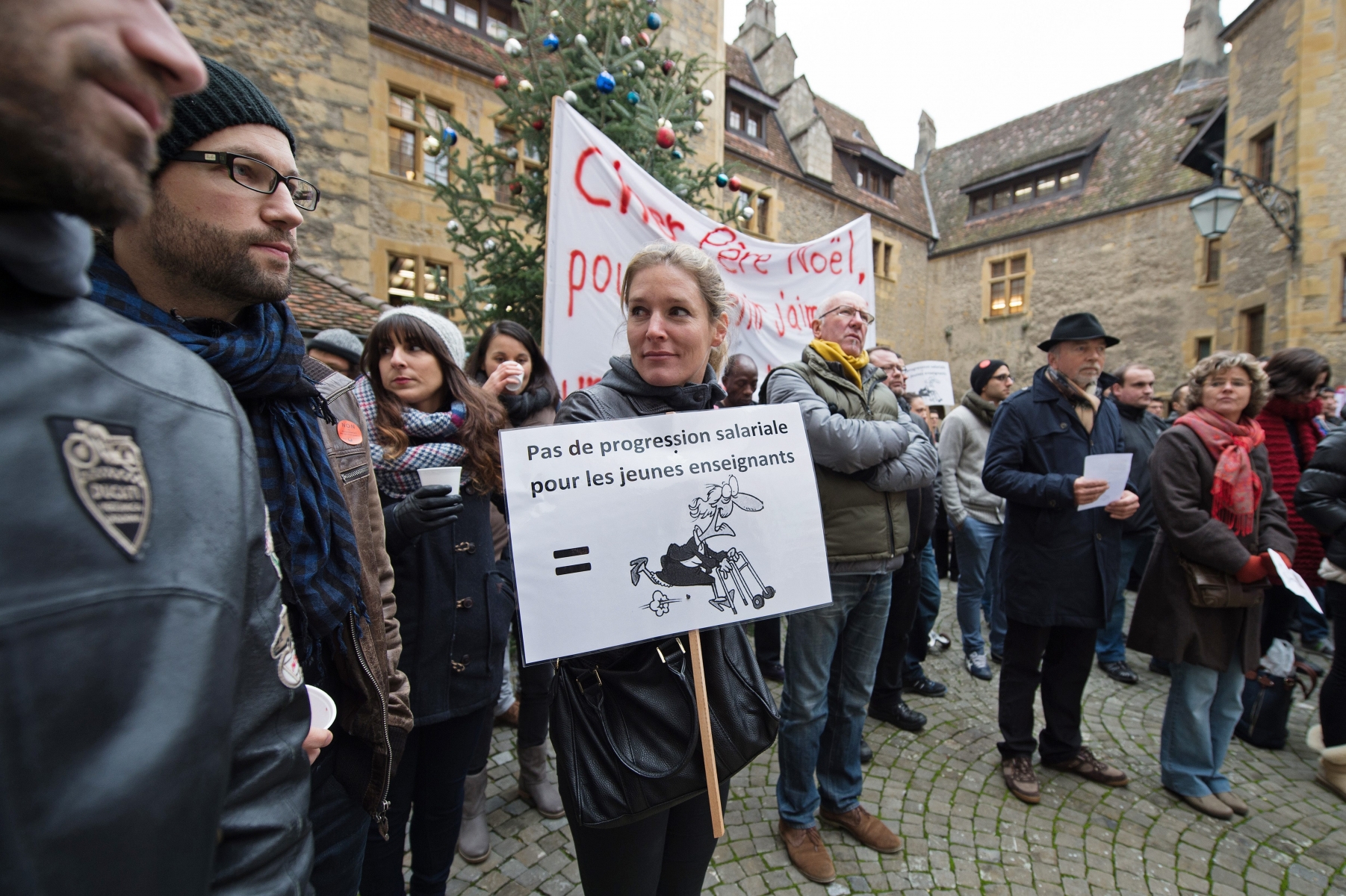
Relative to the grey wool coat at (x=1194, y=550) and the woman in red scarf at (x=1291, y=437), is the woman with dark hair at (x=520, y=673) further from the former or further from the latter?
the woman in red scarf at (x=1291, y=437)

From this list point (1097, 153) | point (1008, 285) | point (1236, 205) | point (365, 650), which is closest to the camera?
point (365, 650)

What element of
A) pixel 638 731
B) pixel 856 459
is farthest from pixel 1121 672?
pixel 638 731

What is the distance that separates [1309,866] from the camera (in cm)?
253

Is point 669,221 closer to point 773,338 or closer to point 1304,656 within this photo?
point 773,338

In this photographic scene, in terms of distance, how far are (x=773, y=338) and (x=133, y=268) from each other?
170 inches

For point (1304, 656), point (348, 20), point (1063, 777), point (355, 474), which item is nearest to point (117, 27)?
point (355, 474)

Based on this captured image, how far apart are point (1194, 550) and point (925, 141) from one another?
27479mm

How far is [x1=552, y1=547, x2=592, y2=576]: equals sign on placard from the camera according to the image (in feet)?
4.50

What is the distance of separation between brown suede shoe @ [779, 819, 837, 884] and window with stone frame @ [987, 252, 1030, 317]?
2154 centimetres

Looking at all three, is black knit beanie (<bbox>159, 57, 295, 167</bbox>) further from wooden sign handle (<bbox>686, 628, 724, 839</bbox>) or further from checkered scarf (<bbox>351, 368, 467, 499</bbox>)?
wooden sign handle (<bbox>686, 628, 724, 839</bbox>)

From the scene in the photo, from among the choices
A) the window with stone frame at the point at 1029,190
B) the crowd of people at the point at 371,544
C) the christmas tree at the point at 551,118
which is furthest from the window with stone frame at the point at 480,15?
the window with stone frame at the point at 1029,190

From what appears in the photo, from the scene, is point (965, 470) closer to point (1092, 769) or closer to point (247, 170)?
point (1092, 769)

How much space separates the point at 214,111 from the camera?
107 cm

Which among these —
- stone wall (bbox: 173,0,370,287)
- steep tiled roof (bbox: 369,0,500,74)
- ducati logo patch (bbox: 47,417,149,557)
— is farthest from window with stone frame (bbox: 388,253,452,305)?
ducati logo patch (bbox: 47,417,149,557)
